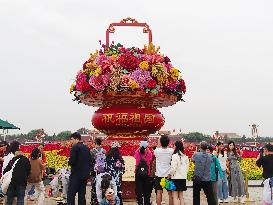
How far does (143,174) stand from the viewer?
9320mm

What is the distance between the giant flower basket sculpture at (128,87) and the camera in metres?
10.7

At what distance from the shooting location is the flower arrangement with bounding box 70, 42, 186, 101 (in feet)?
34.9

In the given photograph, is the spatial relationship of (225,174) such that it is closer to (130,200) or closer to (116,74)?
(130,200)

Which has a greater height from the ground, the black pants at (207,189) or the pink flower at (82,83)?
the pink flower at (82,83)

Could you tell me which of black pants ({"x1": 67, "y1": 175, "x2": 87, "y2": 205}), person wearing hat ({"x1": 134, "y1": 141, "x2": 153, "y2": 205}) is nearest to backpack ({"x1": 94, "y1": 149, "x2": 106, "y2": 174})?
black pants ({"x1": 67, "y1": 175, "x2": 87, "y2": 205})

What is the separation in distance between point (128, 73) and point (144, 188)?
297 centimetres

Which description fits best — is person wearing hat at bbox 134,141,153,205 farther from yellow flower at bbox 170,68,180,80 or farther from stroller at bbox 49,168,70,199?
yellow flower at bbox 170,68,180,80

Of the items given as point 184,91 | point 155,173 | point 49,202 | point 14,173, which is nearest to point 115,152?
point 155,173

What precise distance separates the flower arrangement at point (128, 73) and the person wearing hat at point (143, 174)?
1.79m

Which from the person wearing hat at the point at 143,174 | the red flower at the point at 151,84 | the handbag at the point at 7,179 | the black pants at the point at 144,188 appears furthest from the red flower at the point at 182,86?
the handbag at the point at 7,179

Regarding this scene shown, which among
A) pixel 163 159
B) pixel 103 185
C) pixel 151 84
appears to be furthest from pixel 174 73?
pixel 103 185

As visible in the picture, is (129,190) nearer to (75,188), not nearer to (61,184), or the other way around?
(61,184)

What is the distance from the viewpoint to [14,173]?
26.6 ft

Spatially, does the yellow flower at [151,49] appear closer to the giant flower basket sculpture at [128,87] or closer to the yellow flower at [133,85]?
the giant flower basket sculpture at [128,87]
